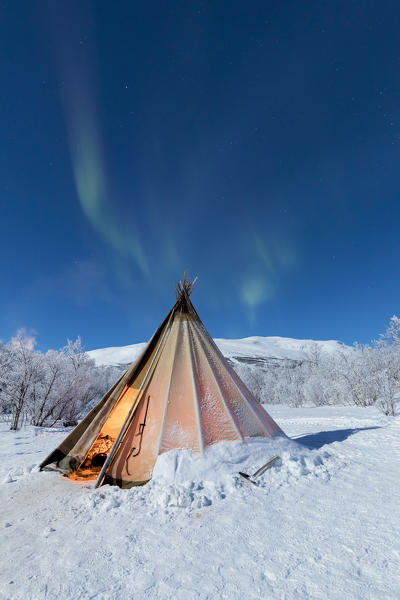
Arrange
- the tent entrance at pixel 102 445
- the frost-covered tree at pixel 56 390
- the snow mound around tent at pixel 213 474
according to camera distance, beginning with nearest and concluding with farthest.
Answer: the snow mound around tent at pixel 213 474, the tent entrance at pixel 102 445, the frost-covered tree at pixel 56 390

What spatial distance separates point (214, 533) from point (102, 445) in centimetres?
Result: 459

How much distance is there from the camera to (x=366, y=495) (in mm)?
3605

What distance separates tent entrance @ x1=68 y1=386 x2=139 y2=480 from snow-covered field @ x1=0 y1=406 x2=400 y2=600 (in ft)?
1.56

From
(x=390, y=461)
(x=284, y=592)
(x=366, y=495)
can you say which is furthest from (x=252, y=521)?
(x=390, y=461)

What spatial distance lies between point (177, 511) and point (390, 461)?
4.39 metres

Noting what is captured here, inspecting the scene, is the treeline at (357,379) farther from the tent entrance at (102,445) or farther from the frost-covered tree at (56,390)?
the frost-covered tree at (56,390)

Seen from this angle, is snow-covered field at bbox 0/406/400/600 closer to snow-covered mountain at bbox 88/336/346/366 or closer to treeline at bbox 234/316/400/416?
treeline at bbox 234/316/400/416

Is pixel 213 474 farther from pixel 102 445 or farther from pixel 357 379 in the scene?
pixel 357 379

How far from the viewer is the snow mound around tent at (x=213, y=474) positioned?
11.7ft

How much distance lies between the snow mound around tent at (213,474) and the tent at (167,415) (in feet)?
0.65

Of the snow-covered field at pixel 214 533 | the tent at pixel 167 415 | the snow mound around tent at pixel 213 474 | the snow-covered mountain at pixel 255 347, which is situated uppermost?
the snow-covered mountain at pixel 255 347

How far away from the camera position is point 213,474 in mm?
4020

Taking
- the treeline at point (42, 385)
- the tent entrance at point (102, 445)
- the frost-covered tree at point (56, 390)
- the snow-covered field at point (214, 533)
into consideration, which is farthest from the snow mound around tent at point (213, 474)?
the frost-covered tree at point (56, 390)

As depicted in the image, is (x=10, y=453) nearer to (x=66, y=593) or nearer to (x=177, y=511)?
(x=177, y=511)
